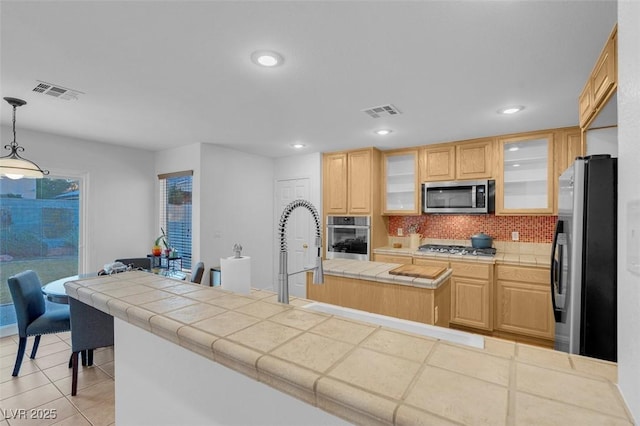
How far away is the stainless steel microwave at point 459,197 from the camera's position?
3.69m

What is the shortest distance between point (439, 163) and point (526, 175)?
3.34ft

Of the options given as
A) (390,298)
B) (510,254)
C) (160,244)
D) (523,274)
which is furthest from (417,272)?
(160,244)

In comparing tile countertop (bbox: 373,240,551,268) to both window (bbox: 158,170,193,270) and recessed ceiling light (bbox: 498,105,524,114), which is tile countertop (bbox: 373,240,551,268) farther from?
window (bbox: 158,170,193,270)

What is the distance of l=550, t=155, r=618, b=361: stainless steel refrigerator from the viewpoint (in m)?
1.42

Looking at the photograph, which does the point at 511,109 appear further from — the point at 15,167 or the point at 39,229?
the point at 39,229

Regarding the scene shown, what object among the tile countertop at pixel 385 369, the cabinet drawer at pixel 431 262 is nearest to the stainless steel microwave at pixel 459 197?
the cabinet drawer at pixel 431 262

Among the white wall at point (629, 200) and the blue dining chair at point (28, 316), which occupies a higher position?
the white wall at point (629, 200)

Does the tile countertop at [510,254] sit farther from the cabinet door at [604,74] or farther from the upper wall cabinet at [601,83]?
the cabinet door at [604,74]

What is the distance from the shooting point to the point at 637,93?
55 cm

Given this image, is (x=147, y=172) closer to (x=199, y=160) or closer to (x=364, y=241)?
(x=199, y=160)

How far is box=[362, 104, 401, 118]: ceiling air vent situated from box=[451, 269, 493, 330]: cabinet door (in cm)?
213

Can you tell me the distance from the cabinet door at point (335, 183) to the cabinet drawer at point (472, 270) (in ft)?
5.73

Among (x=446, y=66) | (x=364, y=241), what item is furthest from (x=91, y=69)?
(x=364, y=241)

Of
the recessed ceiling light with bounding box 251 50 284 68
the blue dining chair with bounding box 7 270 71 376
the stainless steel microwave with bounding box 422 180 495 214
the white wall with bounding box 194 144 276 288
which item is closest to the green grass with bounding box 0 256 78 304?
the blue dining chair with bounding box 7 270 71 376
